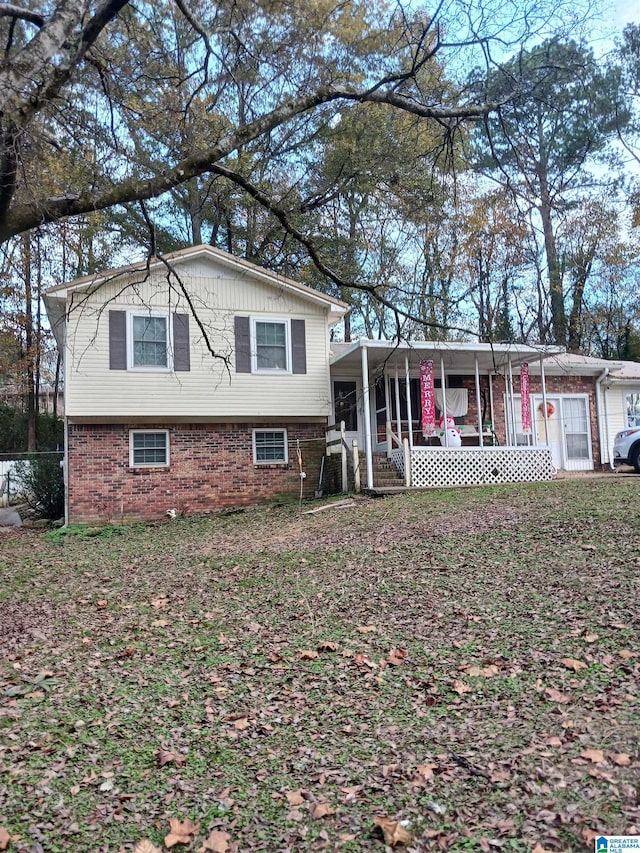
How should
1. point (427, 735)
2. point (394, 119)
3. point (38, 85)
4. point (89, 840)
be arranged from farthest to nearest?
point (394, 119)
point (38, 85)
point (427, 735)
point (89, 840)

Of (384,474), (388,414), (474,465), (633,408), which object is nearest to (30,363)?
(388,414)

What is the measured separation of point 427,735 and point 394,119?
909 centimetres

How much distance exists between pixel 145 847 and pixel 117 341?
11.6 meters

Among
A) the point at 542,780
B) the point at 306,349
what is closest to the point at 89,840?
the point at 542,780

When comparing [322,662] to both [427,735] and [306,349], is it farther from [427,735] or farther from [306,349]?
[306,349]

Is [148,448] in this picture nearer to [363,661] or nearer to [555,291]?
[363,661]

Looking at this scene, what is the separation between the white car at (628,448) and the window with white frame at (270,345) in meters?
8.09

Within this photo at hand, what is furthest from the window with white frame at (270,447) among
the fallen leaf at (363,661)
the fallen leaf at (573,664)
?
the fallen leaf at (573,664)

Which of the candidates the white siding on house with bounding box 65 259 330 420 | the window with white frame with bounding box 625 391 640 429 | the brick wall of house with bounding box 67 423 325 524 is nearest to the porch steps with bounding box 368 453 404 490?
the brick wall of house with bounding box 67 423 325 524

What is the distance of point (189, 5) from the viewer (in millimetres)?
7000

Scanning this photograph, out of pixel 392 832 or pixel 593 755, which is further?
pixel 593 755

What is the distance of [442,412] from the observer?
49.6 ft

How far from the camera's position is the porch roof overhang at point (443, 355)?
13.2 metres

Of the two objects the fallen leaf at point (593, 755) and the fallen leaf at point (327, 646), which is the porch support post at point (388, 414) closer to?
the fallen leaf at point (327, 646)
